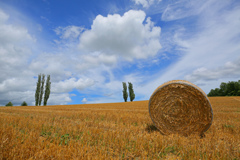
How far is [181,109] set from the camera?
18.8 ft

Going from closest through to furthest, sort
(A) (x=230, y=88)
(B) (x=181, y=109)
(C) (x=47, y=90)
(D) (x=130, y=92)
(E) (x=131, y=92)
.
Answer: (B) (x=181, y=109) < (C) (x=47, y=90) < (E) (x=131, y=92) < (D) (x=130, y=92) < (A) (x=230, y=88)

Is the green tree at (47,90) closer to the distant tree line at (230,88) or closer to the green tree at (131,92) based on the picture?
the green tree at (131,92)

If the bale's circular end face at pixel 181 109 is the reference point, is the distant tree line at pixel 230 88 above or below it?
above

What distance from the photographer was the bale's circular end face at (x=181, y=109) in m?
5.50

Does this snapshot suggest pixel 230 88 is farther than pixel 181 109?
Yes

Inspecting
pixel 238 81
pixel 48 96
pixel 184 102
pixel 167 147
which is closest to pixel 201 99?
pixel 184 102

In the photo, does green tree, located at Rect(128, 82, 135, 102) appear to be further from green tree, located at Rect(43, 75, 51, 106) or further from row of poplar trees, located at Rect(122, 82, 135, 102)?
green tree, located at Rect(43, 75, 51, 106)

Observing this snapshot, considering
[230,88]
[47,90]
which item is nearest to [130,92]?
[47,90]

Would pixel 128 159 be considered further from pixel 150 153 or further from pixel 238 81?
pixel 238 81

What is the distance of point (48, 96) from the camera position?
50.1 meters

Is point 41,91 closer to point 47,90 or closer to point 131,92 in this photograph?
point 47,90

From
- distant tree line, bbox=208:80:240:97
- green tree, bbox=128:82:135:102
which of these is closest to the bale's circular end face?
green tree, bbox=128:82:135:102

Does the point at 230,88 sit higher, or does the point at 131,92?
the point at 230,88

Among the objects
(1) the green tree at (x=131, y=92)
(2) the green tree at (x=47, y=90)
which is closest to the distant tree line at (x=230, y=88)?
(1) the green tree at (x=131, y=92)
